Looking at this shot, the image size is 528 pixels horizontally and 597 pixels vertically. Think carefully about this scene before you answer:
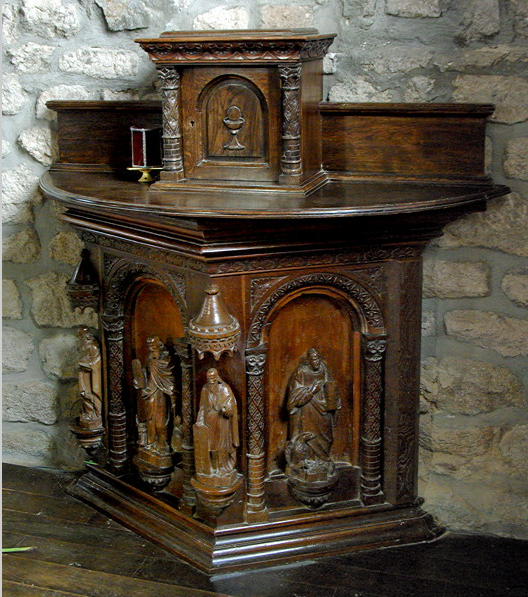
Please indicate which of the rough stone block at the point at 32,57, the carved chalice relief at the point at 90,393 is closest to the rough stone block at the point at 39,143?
the rough stone block at the point at 32,57

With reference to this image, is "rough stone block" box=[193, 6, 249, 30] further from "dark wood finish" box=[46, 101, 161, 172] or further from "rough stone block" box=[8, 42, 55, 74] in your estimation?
"rough stone block" box=[8, 42, 55, 74]

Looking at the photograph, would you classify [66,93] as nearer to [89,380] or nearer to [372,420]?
[89,380]

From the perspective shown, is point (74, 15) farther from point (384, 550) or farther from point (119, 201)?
point (384, 550)

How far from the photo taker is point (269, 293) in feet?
6.37

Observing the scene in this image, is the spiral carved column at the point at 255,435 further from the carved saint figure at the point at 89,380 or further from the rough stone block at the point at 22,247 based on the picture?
the rough stone block at the point at 22,247

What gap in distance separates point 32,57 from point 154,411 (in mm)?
1151

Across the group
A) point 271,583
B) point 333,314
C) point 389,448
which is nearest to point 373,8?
point 333,314

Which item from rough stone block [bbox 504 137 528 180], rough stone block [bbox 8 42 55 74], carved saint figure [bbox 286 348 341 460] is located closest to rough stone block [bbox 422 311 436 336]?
carved saint figure [bbox 286 348 341 460]

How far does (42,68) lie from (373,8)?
103 centimetres

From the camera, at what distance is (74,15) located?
236 cm

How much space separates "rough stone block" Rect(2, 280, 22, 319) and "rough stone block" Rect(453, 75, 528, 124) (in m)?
1.53

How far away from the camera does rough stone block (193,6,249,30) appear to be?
223cm

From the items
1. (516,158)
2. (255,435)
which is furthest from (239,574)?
(516,158)

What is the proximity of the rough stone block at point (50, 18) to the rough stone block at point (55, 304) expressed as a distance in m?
0.75
